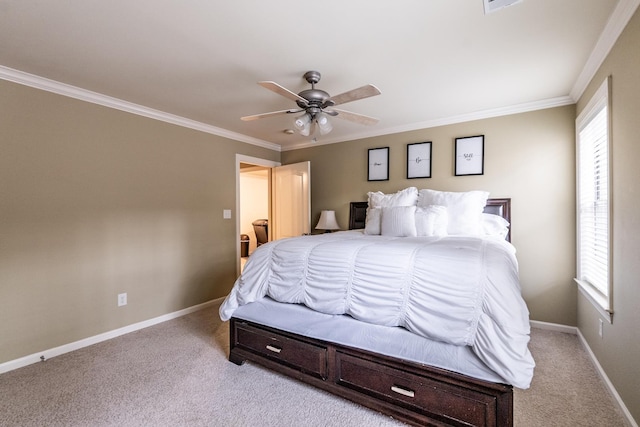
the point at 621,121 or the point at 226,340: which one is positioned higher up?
the point at 621,121

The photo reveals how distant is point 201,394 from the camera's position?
2039 millimetres

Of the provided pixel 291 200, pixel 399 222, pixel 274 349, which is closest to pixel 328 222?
pixel 291 200

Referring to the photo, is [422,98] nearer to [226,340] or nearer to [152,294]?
[226,340]

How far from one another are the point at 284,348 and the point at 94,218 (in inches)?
91.0

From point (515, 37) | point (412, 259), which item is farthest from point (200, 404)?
point (515, 37)

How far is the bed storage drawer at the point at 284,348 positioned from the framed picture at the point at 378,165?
8.80ft

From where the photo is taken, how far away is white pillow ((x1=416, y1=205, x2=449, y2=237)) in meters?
2.97

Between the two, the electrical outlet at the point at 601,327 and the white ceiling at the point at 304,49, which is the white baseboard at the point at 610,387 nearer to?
the electrical outlet at the point at 601,327

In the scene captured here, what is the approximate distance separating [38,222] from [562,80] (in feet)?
15.7

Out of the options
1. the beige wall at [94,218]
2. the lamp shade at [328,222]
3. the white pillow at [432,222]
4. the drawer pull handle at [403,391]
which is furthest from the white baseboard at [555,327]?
the beige wall at [94,218]

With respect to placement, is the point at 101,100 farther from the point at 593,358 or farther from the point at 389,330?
the point at 593,358

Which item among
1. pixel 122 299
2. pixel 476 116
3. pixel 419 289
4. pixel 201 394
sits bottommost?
pixel 201 394

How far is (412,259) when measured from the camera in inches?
70.3

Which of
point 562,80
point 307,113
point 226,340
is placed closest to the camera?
point 307,113
